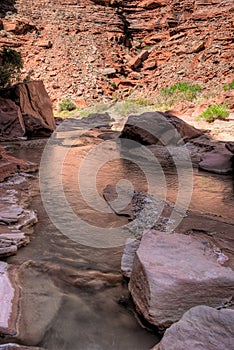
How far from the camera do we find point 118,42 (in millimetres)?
26188

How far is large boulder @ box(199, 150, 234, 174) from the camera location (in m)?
6.63

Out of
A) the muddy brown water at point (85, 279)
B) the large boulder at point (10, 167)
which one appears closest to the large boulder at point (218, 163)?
the muddy brown water at point (85, 279)

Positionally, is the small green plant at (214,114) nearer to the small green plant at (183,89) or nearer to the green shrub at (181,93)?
the green shrub at (181,93)

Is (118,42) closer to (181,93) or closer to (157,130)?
(181,93)

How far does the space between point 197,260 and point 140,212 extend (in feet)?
5.00

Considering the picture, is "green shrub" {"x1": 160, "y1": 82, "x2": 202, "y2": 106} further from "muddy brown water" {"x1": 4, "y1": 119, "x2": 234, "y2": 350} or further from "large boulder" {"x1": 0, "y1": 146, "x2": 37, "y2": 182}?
"muddy brown water" {"x1": 4, "y1": 119, "x2": 234, "y2": 350}

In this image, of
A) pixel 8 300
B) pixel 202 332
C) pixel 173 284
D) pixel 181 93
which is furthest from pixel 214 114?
pixel 202 332

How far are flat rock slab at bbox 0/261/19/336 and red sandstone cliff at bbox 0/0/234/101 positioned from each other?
1834 cm

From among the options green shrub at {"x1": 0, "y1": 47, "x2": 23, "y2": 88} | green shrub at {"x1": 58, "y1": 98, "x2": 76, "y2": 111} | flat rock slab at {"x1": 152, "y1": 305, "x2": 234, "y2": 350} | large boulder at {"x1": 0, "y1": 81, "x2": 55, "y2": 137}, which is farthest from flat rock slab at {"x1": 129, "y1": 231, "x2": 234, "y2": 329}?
green shrub at {"x1": 58, "y1": 98, "x2": 76, "y2": 111}

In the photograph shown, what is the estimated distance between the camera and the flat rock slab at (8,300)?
1.82 meters

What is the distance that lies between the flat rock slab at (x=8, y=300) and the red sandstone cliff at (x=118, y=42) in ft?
60.2

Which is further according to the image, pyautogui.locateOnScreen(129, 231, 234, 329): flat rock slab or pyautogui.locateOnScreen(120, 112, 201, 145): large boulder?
pyautogui.locateOnScreen(120, 112, 201, 145): large boulder

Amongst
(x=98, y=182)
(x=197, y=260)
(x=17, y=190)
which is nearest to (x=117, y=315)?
(x=197, y=260)

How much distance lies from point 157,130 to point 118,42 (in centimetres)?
1910
